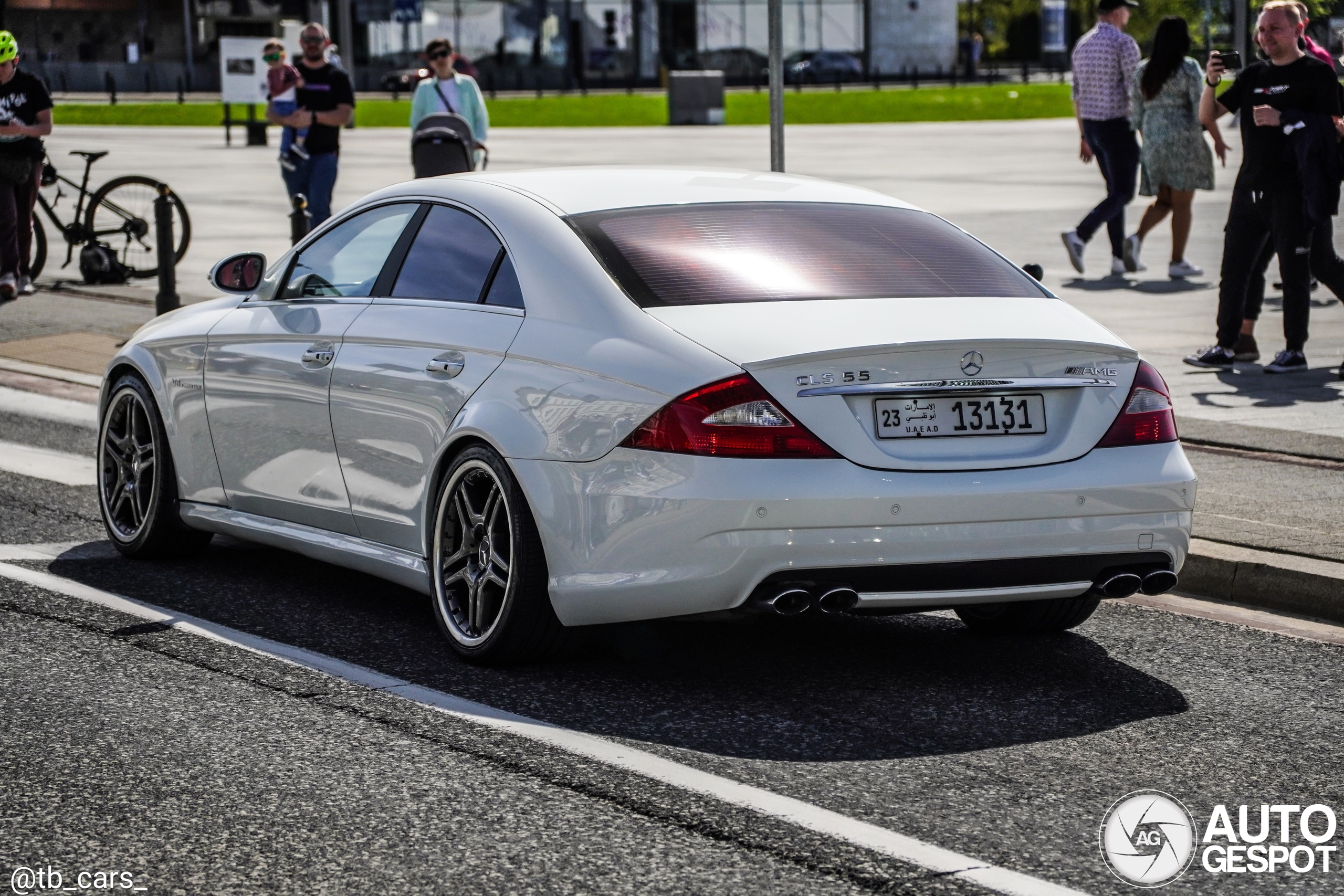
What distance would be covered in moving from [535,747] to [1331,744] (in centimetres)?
198

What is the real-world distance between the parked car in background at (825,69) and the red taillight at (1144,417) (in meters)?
83.0

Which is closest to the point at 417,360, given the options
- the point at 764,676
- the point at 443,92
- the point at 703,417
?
the point at 703,417

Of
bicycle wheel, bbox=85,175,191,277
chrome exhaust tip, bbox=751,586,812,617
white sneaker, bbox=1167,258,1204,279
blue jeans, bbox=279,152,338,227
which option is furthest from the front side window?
white sneaker, bbox=1167,258,1204,279

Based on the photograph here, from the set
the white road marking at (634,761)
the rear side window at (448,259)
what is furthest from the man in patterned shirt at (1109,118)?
the white road marking at (634,761)

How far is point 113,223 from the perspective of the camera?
58.9 feet

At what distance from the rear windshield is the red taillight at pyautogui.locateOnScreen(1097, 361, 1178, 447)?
493 mm

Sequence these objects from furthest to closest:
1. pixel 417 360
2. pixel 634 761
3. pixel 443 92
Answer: pixel 443 92 < pixel 417 360 < pixel 634 761

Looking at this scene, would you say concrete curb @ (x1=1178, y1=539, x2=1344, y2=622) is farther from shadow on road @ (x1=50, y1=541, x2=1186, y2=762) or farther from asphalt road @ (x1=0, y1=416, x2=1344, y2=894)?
shadow on road @ (x1=50, y1=541, x2=1186, y2=762)

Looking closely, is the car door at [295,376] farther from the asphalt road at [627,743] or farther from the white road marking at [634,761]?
the white road marking at [634,761]

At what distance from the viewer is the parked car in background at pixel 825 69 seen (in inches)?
3497

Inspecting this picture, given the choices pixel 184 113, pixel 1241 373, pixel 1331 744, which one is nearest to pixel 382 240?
pixel 1331 744

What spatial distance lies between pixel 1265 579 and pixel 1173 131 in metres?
9.78

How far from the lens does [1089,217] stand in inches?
642

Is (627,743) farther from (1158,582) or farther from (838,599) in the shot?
(1158,582)
